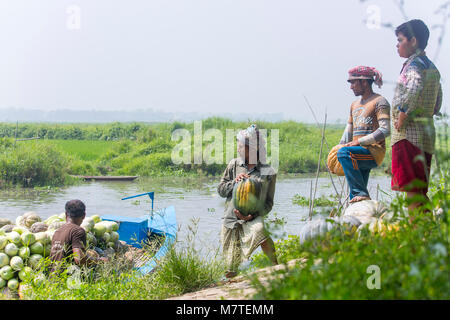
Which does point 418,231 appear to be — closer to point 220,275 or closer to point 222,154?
point 220,275

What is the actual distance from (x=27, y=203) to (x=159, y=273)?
1288cm

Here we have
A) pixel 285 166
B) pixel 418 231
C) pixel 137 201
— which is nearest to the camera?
pixel 418 231

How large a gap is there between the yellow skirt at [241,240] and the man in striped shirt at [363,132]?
2.89 ft

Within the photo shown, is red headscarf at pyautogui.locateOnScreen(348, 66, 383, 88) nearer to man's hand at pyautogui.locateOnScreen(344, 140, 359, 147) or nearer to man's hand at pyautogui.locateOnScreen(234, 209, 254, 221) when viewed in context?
man's hand at pyautogui.locateOnScreen(344, 140, 359, 147)

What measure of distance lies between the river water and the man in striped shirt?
5921mm

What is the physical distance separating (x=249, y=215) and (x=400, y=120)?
1.56 meters

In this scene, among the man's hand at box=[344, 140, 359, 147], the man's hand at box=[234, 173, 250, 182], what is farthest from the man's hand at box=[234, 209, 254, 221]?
the man's hand at box=[344, 140, 359, 147]

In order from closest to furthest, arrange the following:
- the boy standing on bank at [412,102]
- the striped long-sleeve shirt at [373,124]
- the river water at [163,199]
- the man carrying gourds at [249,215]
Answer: the boy standing on bank at [412,102] < the striped long-sleeve shirt at [373,124] < the man carrying gourds at [249,215] < the river water at [163,199]

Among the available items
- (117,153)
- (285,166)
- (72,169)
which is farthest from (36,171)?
(285,166)

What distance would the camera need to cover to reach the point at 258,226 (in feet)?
15.6

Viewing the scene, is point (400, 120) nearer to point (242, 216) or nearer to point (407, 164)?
point (407, 164)

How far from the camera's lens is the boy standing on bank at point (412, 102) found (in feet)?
13.7

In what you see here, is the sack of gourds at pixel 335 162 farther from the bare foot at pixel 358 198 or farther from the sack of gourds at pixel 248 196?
the sack of gourds at pixel 248 196

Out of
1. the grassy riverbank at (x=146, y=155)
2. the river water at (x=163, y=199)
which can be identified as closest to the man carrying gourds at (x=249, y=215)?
the river water at (x=163, y=199)
